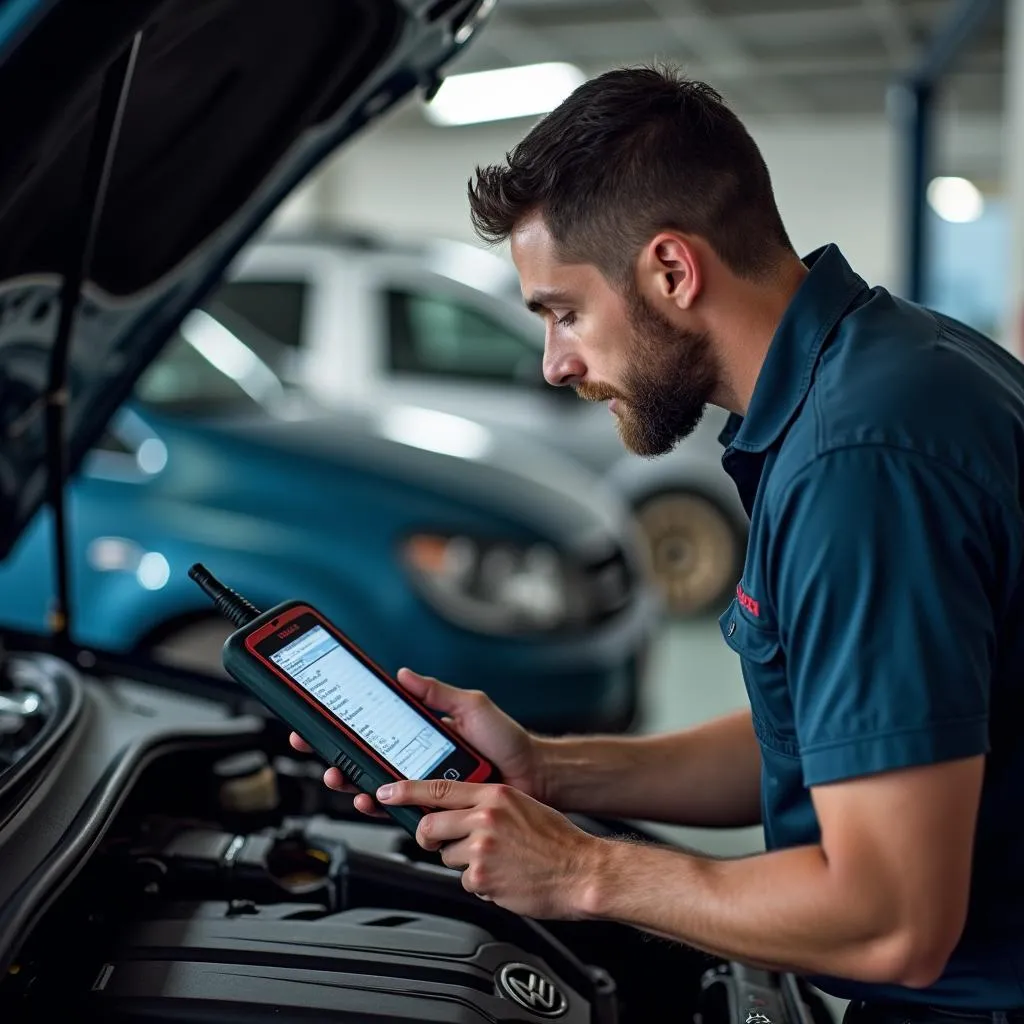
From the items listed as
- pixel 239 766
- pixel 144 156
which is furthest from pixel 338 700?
pixel 144 156

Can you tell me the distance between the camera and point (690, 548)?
5977 mm

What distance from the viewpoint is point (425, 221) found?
47.0 ft

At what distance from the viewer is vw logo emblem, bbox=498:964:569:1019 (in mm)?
1248

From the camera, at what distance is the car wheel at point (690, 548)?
5914 mm

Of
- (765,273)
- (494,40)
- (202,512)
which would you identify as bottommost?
(765,273)

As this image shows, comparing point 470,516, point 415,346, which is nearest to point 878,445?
point 470,516

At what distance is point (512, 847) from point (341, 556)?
200 cm

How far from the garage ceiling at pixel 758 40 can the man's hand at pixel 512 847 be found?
7.19 metres

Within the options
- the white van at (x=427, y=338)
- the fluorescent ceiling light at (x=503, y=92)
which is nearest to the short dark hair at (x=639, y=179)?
the white van at (x=427, y=338)

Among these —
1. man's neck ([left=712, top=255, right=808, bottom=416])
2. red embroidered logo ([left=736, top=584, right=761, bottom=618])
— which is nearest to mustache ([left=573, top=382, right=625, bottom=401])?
man's neck ([left=712, top=255, right=808, bottom=416])

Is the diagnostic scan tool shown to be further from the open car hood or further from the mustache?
the open car hood

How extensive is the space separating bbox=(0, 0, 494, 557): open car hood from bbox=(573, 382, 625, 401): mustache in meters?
0.53

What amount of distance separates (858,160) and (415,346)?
Result: 9.48 meters

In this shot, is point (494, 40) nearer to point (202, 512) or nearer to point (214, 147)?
point (202, 512)
